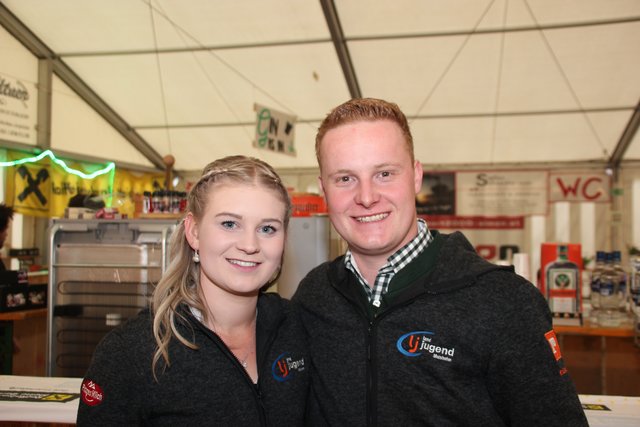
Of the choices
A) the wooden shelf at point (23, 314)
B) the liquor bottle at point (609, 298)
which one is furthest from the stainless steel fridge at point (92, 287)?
the liquor bottle at point (609, 298)

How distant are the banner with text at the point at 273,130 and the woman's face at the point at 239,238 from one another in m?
4.17

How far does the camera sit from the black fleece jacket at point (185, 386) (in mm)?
1358

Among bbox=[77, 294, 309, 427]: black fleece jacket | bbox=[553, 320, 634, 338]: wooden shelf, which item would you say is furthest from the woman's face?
bbox=[553, 320, 634, 338]: wooden shelf

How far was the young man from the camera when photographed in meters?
1.32

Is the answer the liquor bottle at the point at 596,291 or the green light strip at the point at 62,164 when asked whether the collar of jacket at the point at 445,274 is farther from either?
the green light strip at the point at 62,164

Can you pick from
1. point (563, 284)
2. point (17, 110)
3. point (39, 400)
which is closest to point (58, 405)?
point (39, 400)

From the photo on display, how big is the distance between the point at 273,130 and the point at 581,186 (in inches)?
256

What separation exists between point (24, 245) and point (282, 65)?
4.53m

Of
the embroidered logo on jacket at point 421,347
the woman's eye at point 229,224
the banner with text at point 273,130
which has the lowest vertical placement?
the embroidered logo on jacket at point 421,347

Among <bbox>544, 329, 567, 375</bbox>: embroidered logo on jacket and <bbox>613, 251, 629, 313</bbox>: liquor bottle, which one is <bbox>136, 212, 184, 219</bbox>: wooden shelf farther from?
<bbox>613, 251, 629, 313</bbox>: liquor bottle

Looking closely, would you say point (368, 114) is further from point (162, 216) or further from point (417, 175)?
point (162, 216)

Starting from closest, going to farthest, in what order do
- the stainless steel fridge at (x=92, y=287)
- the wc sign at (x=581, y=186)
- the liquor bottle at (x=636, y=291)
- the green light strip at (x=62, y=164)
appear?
the stainless steel fridge at (x=92, y=287)
the liquor bottle at (x=636, y=291)
the green light strip at (x=62, y=164)
the wc sign at (x=581, y=186)

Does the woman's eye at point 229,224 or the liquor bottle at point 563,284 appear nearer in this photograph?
the woman's eye at point 229,224

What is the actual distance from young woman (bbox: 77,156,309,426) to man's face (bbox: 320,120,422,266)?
190 millimetres
